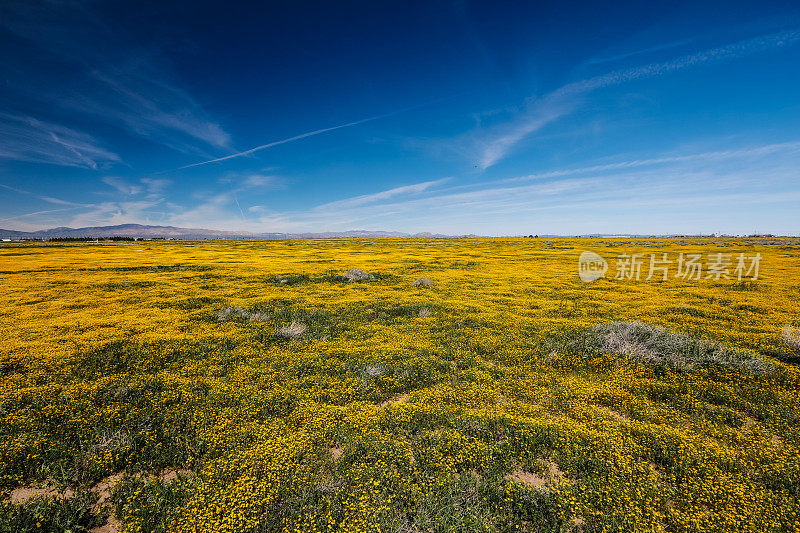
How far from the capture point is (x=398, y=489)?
19.0ft

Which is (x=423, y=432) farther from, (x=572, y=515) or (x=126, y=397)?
(x=126, y=397)

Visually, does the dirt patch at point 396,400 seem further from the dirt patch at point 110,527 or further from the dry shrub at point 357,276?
the dry shrub at point 357,276

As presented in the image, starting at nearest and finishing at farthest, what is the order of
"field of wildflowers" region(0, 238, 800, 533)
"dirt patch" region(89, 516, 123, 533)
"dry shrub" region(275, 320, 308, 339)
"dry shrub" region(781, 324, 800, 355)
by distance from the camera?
"dirt patch" region(89, 516, 123, 533) < "field of wildflowers" region(0, 238, 800, 533) < "dry shrub" region(781, 324, 800, 355) < "dry shrub" region(275, 320, 308, 339)

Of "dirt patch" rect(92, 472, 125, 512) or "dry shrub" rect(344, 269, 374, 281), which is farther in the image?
"dry shrub" rect(344, 269, 374, 281)

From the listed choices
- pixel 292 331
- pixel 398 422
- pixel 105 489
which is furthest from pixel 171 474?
pixel 292 331

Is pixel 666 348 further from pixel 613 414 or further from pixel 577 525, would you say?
pixel 577 525

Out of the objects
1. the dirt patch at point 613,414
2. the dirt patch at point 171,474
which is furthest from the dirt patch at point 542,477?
the dirt patch at point 171,474

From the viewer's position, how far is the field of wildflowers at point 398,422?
5.37 m

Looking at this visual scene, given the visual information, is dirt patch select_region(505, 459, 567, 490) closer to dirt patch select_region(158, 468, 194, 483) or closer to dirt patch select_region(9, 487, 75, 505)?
dirt patch select_region(158, 468, 194, 483)

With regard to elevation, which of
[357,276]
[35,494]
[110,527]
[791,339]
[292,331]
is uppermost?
[357,276]

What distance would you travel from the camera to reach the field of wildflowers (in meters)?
5.37

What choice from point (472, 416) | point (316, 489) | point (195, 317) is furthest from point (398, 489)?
point (195, 317)

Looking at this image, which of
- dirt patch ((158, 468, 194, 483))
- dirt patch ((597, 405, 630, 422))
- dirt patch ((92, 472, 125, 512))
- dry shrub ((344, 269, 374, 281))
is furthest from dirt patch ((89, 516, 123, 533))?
dry shrub ((344, 269, 374, 281))

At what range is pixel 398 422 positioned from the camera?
766 centimetres
